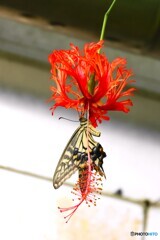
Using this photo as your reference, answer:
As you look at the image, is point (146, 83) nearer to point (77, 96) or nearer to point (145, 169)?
point (145, 169)

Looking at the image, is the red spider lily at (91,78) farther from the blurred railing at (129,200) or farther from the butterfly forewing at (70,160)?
the blurred railing at (129,200)

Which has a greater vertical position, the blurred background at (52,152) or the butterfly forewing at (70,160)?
the blurred background at (52,152)

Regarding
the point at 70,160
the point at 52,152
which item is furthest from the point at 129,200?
the point at 70,160

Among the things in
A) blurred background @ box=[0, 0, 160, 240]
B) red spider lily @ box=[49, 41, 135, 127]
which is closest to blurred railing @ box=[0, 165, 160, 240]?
blurred background @ box=[0, 0, 160, 240]

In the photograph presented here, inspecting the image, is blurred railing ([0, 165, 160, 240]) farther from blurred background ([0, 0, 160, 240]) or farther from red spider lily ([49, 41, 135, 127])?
red spider lily ([49, 41, 135, 127])

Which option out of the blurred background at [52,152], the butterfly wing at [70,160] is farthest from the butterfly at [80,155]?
the blurred background at [52,152]
